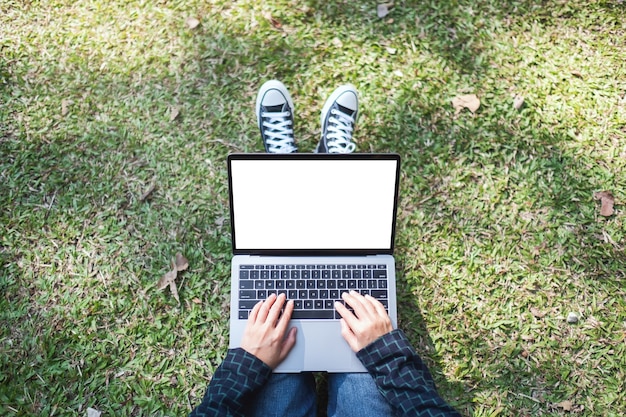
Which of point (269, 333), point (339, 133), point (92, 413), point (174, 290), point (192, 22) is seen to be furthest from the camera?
point (192, 22)

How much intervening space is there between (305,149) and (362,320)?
1163mm

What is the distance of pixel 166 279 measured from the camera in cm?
284

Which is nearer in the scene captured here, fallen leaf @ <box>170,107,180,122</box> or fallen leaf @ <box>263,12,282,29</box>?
fallen leaf @ <box>170,107,180,122</box>

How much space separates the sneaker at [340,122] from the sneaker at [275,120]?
201 mm

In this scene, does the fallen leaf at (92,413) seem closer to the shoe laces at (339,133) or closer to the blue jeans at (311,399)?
the blue jeans at (311,399)

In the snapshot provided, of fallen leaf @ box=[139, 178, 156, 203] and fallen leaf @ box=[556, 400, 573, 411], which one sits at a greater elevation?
fallen leaf @ box=[139, 178, 156, 203]

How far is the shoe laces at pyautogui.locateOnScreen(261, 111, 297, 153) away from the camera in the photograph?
2967mm

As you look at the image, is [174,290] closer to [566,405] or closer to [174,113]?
[174,113]

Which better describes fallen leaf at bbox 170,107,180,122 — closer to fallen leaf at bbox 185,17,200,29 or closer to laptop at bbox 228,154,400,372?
fallen leaf at bbox 185,17,200,29

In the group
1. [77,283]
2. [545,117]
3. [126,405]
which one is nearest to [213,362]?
[126,405]

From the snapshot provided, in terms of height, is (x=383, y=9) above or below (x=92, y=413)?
above

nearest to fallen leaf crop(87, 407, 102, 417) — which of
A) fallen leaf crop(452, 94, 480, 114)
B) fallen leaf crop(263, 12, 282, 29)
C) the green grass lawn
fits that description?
the green grass lawn

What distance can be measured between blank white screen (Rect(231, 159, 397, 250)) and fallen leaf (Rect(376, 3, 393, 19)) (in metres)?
1.38

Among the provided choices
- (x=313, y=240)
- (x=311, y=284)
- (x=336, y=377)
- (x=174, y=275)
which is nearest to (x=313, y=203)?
(x=313, y=240)
